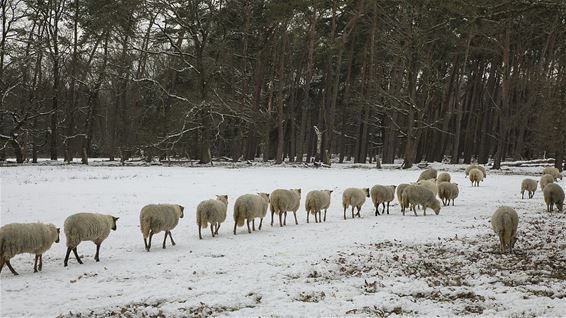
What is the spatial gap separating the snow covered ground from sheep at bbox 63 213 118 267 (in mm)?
432

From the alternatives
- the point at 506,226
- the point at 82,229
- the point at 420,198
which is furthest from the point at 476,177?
the point at 82,229

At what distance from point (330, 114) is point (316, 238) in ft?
89.0

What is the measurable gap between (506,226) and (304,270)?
4658 mm

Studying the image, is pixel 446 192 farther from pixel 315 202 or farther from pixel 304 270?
pixel 304 270

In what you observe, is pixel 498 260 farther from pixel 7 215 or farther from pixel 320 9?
pixel 320 9

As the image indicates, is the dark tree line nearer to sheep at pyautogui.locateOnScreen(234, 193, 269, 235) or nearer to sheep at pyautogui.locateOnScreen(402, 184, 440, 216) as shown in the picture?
sheep at pyautogui.locateOnScreen(402, 184, 440, 216)

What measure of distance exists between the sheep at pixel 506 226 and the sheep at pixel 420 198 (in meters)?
6.17

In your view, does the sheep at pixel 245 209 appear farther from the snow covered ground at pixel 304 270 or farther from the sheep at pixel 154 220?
the sheep at pixel 154 220

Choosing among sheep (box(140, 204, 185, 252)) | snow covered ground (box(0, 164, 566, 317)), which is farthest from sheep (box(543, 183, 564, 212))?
sheep (box(140, 204, 185, 252))

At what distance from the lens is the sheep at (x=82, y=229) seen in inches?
394

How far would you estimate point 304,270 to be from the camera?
9.27m

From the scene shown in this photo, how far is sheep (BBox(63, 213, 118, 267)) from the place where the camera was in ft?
32.8

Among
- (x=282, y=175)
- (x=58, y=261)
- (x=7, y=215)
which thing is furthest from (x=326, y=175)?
(x=58, y=261)

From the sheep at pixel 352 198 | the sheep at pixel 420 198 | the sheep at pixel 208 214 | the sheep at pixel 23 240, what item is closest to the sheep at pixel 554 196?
the sheep at pixel 420 198
